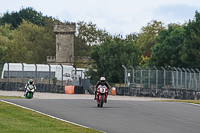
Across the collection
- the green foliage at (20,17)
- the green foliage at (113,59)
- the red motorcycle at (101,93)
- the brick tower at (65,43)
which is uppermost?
the green foliage at (20,17)

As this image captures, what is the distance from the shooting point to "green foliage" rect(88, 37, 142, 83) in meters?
83.2

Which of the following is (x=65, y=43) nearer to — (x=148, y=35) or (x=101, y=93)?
(x=148, y=35)

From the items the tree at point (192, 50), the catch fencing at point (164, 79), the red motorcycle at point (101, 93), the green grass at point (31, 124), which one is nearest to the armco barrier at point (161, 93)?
the catch fencing at point (164, 79)

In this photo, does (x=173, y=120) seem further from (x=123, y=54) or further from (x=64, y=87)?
(x=123, y=54)

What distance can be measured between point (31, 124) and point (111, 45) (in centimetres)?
7058

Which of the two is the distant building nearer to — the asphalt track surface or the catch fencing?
the catch fencing

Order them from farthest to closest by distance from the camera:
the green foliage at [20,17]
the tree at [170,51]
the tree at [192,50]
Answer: the green foliage at [20,17]
the tree at [170,51]
the tree at [192,50]

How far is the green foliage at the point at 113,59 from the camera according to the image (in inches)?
3275

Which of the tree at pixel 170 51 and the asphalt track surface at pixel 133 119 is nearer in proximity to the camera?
the asphalt track surface at pixel 133 119

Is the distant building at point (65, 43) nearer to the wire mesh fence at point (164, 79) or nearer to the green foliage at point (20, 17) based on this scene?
the green foliage at point (20, 17)

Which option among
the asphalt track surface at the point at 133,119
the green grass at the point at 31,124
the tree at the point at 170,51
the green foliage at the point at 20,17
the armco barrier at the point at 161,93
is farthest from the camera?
the green foliage at the point at 20,17

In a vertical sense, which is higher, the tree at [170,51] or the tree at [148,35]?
the tree at [148,35]

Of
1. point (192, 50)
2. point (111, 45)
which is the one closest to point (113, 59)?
point (111, 45)

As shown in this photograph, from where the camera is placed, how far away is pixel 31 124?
55.4 ft
